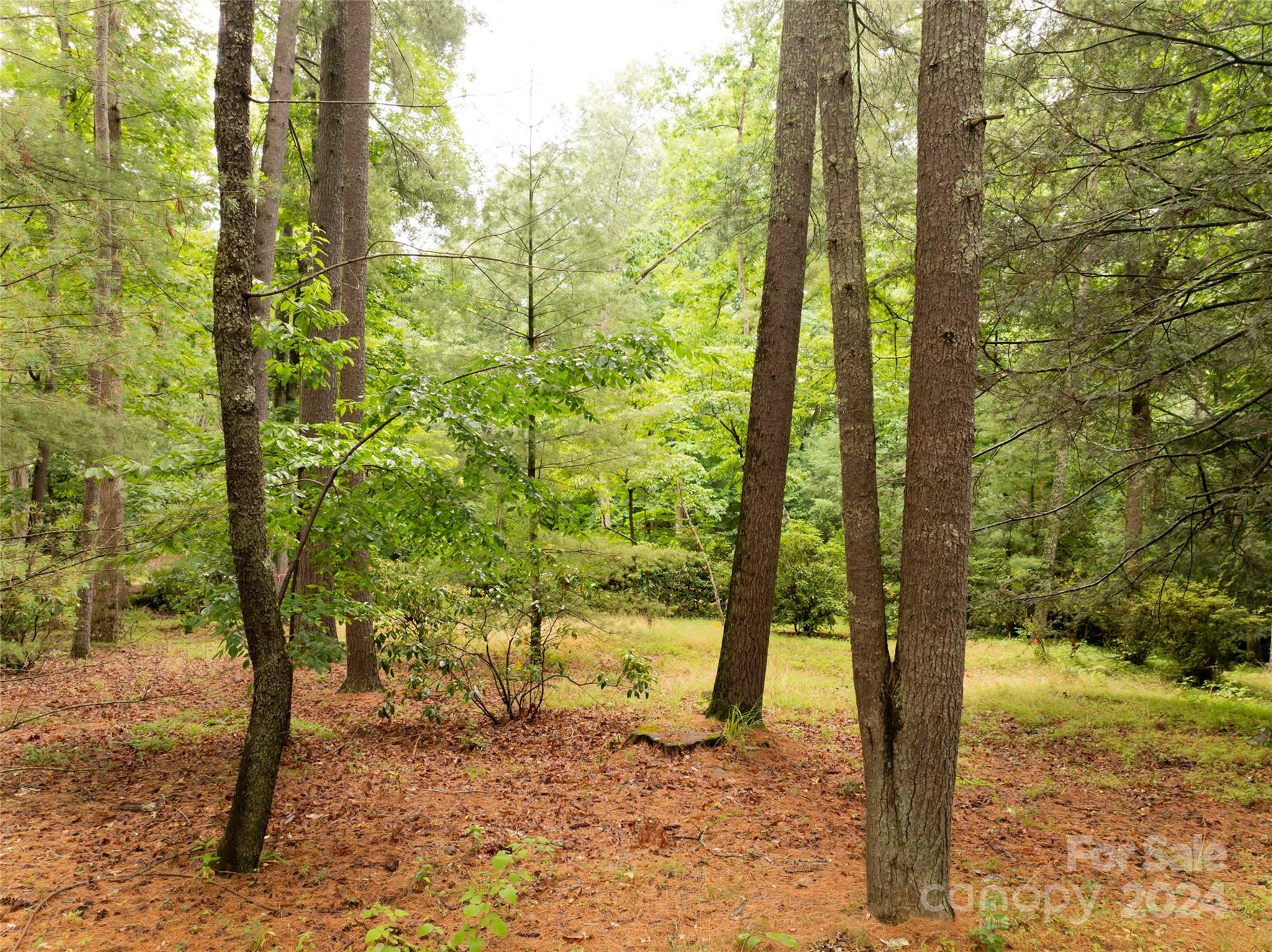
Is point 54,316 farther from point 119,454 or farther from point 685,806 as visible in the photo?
point 685,806

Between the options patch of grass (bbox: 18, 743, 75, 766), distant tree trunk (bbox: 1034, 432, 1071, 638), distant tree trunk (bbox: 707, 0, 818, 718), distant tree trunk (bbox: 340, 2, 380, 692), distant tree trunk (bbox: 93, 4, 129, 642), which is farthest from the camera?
distant tree trunk (bbox: 1034, 432, 1071, 638)

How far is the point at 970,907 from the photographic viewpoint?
11.0ft

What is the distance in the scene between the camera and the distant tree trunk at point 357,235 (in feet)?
25.5

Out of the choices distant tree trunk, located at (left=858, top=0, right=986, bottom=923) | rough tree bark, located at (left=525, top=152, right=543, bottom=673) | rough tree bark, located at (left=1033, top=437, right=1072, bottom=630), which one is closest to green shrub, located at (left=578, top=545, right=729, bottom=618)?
rough tree bark, located at (left=525, top=152, right=543, bottom=673)

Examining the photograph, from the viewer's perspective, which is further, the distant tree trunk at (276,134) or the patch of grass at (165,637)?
the patch of grass at (165,637)

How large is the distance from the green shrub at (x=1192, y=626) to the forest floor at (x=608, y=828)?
4.80 ft

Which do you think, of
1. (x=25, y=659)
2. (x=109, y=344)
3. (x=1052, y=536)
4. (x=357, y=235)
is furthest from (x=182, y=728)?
(x=1052, y=536)

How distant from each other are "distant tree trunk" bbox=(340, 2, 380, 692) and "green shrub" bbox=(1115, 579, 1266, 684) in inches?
378

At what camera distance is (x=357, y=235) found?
800 centimetres

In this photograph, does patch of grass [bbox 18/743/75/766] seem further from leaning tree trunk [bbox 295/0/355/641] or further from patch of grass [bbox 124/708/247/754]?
leaning tree trunk [bbox 295/0/355/641]

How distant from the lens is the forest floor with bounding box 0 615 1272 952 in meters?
3.21

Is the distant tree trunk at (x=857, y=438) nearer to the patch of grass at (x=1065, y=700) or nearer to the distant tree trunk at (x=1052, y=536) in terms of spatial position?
the patch of grass at (x=1065, y=700)

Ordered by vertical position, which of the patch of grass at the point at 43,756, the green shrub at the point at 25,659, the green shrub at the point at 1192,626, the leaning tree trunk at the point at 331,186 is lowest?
the green shrub at the point at 25,659

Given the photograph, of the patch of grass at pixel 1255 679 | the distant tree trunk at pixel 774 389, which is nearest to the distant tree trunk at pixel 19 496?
the distant tree trunk at pixel 774 389
